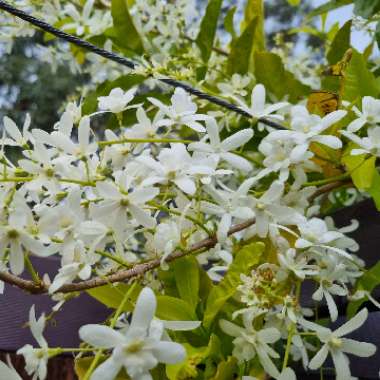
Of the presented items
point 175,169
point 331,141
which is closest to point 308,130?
point 331,141

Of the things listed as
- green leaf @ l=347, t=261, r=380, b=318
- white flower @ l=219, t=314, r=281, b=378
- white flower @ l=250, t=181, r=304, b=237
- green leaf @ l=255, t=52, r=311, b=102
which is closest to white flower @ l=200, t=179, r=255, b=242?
white flower @ l=250, t=181, r=304, b=237

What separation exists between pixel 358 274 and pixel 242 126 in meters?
0.28

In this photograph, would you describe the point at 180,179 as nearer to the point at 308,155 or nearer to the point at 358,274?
the point at 308,155

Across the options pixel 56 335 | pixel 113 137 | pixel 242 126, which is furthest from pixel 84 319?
pixel 113 137

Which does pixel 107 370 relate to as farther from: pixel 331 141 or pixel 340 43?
pixel 340 43

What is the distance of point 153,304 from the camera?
0.99ft

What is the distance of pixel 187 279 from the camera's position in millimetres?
535

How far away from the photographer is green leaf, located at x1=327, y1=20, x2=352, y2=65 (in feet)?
2.38

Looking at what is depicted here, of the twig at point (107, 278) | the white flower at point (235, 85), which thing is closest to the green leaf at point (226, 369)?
the twig at point (107, 278)

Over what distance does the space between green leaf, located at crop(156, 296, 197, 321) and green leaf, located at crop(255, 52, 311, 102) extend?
374mm

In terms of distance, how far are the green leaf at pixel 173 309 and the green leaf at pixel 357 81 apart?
10.9 inches

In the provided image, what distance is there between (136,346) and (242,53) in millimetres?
580

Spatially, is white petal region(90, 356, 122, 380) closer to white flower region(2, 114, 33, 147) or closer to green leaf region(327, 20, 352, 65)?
white flower region(2, 114, 33, 147)

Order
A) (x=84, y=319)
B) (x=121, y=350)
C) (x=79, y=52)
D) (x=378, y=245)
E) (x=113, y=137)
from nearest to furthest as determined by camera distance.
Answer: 1. (x=121, y=350)
2. (x=113, y=137)
3. (x=378, y=245)
4. (x=84, y=319)
5. (x=79, y=52)
